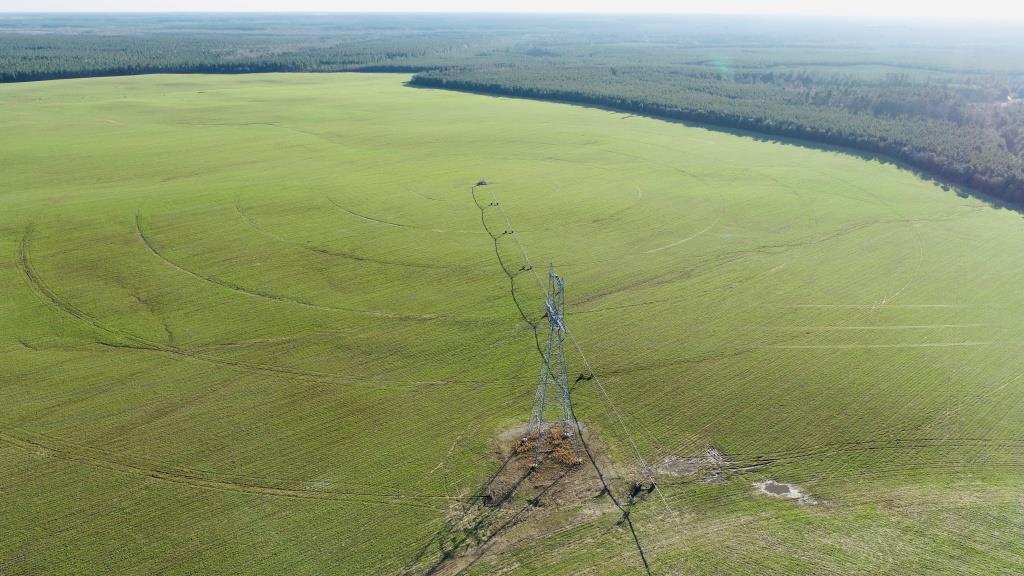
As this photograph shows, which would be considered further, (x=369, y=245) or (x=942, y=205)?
(x=942, y=205)

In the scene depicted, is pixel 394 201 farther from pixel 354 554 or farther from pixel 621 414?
pixel 354 554

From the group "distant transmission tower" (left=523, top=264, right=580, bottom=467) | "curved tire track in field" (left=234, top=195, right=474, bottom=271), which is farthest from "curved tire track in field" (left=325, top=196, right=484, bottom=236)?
"distant transmission tower" (left=523, top=264, right=580, bottom=467)

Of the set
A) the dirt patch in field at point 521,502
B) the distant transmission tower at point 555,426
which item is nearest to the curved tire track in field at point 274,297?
the distant transmission tower at point 555,426

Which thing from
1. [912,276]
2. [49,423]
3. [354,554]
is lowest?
[354,554]

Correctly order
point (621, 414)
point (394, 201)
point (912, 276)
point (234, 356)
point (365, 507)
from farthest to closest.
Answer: point (394, 201), point (912, 276), point (234, 356), point (621, 414), point (365, 507)

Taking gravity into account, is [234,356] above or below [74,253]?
below

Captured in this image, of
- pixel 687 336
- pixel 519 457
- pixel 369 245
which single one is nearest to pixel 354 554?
pixel 519 457

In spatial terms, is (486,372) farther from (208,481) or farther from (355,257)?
(355,257)

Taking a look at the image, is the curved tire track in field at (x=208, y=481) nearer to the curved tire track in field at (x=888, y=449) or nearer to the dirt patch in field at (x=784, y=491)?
the dirt patch in field at (x=784, y=491)
